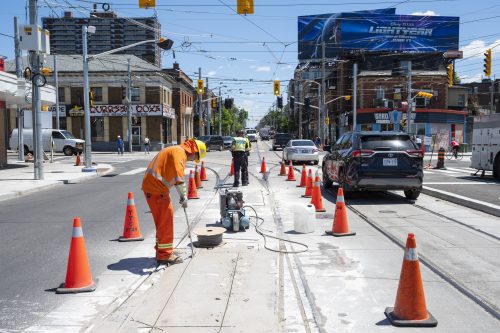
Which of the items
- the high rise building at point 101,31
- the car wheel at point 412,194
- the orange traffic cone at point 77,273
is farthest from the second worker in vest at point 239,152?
the high rise building at point 101,31

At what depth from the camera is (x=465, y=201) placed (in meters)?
11.9

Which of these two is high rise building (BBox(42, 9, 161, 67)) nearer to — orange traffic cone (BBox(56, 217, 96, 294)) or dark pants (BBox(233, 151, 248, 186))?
dark pants (BBox(233, 151, 248, 186))

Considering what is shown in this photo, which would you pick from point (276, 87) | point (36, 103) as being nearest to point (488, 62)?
point (276, 87)

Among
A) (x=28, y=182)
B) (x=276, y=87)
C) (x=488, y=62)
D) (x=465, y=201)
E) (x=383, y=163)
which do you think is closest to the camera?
(x=383, y=163)

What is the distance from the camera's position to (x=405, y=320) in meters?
4.38

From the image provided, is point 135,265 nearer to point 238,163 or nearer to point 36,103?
point 238,163

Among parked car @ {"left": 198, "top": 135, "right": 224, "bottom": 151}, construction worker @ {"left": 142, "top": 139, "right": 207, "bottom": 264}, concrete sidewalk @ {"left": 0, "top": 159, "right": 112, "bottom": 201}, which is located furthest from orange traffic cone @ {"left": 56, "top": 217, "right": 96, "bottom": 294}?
parked car @ {"left": 198, "top": 135, "right": 224, "bottom": 151}

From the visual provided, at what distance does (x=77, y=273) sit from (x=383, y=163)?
324 inches

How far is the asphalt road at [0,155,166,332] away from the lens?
5047mm

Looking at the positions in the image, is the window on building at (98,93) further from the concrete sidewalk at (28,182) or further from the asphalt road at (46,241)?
the asphalt road at (46,241)

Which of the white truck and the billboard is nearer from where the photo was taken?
the white truck

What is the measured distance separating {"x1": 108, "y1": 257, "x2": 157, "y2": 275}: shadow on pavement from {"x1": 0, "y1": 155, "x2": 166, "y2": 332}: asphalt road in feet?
0.48

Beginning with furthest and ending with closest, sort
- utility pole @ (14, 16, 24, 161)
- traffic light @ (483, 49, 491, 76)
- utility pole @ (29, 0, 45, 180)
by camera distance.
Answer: utility pole @ (14, 16, 24, 161) → traffic light @ (483, 49, 491, 76) → utility pole @ (29, 0, 45, 180)

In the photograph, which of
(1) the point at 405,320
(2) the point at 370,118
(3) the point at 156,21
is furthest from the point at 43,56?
(2) the point at 370,118
